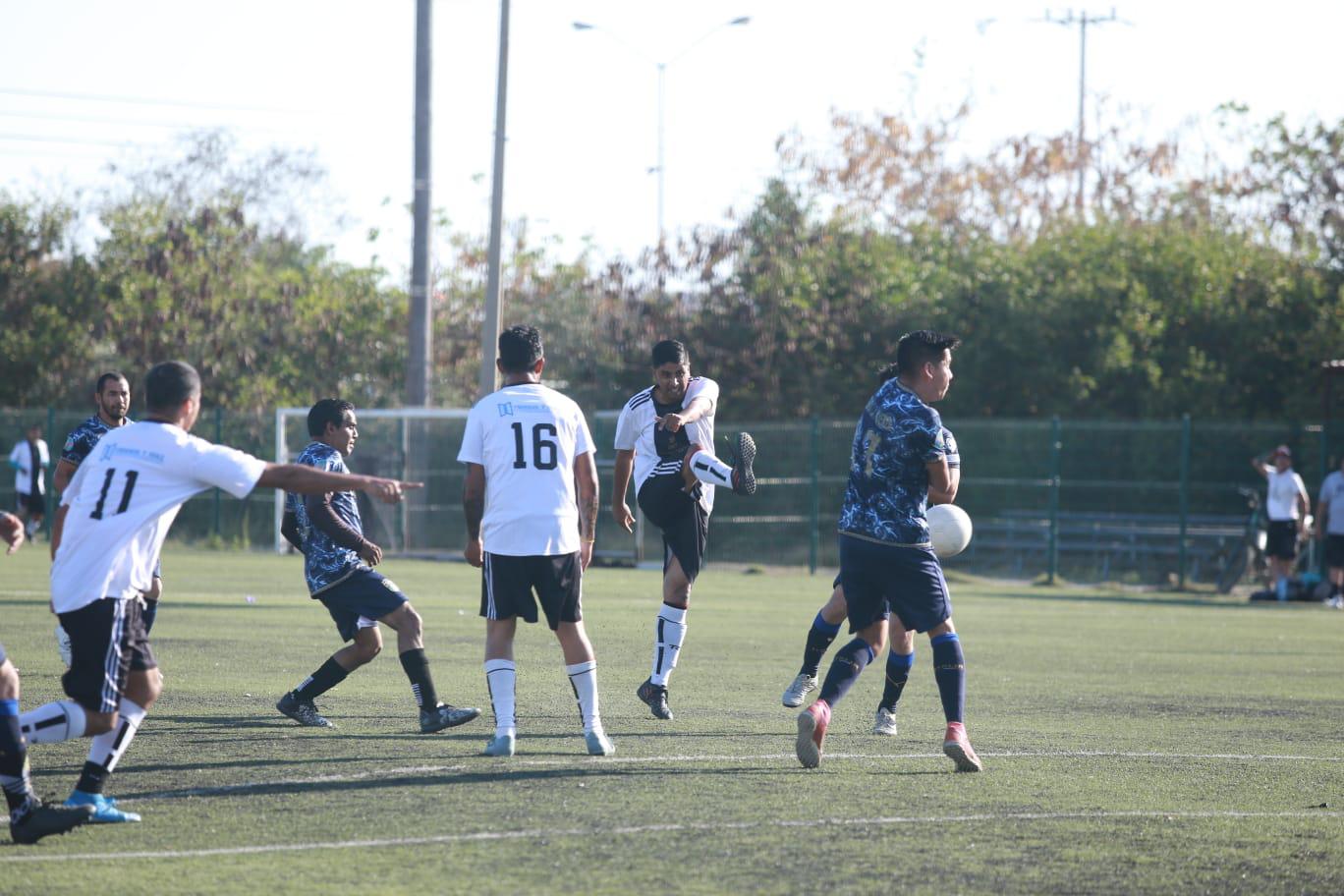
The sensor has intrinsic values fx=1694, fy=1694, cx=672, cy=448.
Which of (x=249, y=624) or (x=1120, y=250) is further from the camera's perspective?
(x=1120, y=250)

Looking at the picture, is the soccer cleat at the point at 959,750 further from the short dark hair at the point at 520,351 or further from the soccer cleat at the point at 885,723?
the short dark hair at the point at 520,351

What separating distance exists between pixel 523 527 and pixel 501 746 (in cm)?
102

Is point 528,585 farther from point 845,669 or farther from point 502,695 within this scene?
point 845,669

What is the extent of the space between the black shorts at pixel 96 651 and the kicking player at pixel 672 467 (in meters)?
3.98

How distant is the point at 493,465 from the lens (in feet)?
25.9

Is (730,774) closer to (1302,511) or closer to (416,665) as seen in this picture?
(416,665)

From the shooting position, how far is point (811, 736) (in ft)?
25.0

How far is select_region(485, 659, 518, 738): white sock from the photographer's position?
25.9ft

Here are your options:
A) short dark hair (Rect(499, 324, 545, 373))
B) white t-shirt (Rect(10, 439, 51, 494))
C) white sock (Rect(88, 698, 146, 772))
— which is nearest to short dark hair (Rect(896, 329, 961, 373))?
short dark hair (Rect(499, 324, 545, 373))

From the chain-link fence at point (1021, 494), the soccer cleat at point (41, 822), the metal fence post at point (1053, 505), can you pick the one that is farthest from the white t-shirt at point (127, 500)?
the metal fence post at point (1053, 505)

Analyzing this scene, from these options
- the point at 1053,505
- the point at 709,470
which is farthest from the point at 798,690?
the point at 1053,505

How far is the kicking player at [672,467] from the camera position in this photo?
971 centimetres

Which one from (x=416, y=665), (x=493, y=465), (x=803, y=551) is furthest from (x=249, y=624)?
(x=803, y=551)

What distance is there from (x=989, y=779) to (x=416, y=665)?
2976 mm
